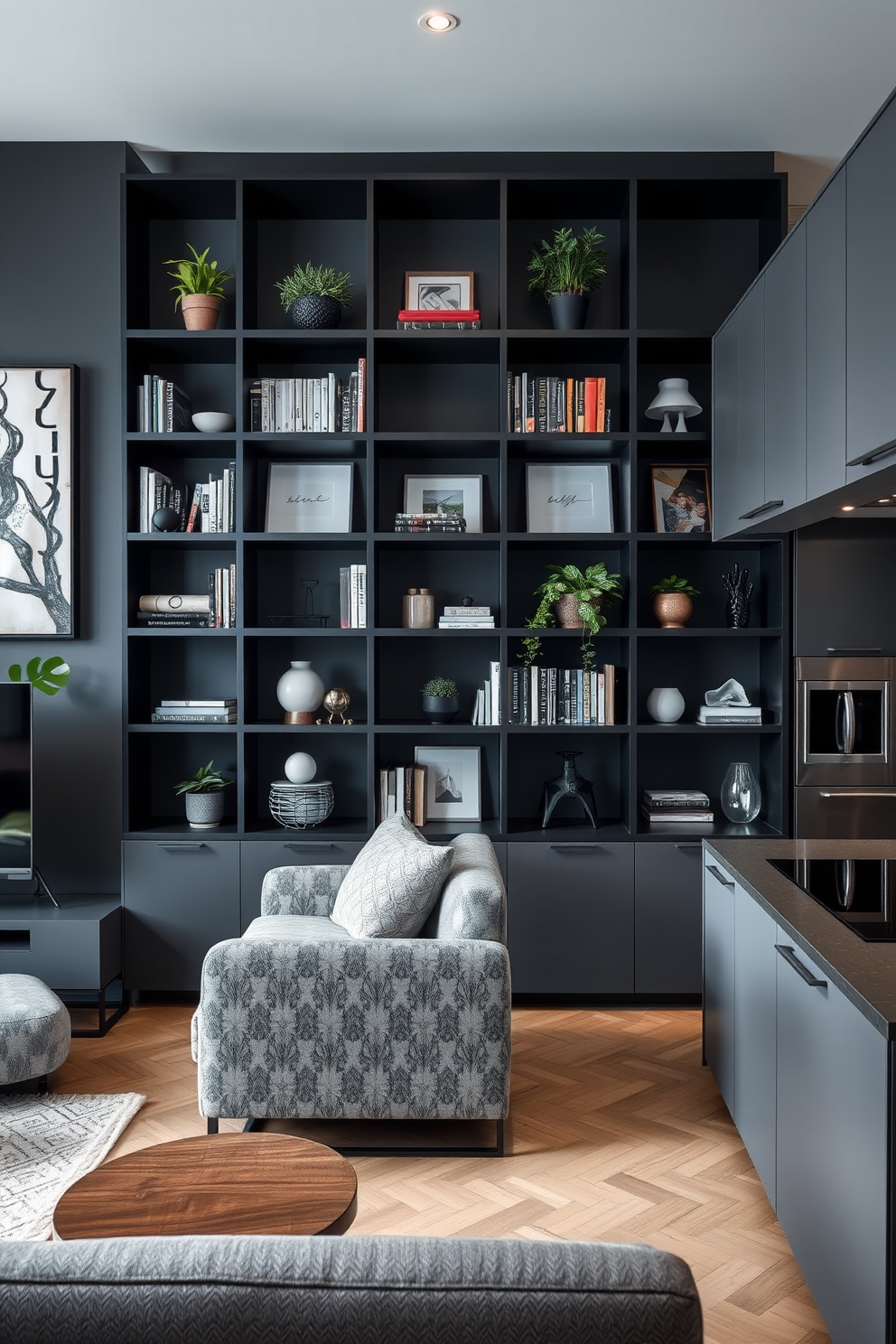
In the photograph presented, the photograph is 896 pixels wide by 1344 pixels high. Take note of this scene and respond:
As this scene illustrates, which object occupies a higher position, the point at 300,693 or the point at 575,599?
the point at 575,599

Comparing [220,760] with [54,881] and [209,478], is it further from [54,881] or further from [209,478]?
[209,478]

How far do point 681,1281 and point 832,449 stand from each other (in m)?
2.05

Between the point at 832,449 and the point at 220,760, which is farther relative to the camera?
the point at 220,760

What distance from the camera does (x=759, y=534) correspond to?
359 cm

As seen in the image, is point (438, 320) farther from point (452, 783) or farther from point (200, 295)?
point (452, 783)

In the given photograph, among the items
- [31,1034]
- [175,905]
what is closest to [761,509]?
[175,905]

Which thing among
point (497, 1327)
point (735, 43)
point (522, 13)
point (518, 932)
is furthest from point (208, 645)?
point (497, 1327)

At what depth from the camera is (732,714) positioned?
3783 millimetres

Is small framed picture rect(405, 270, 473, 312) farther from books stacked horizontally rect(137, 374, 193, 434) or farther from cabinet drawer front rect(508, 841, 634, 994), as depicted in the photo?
cabinet drawer front rect(508, 841, 634, 994)

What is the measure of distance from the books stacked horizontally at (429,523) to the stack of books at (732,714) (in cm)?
117

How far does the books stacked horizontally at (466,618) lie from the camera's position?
384 centimetres

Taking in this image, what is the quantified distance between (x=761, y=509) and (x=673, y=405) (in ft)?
2.74

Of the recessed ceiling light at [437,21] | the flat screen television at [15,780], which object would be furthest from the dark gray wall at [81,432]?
the recessed ceiling light at [437,21]

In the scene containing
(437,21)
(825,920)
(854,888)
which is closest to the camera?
(825,920)
